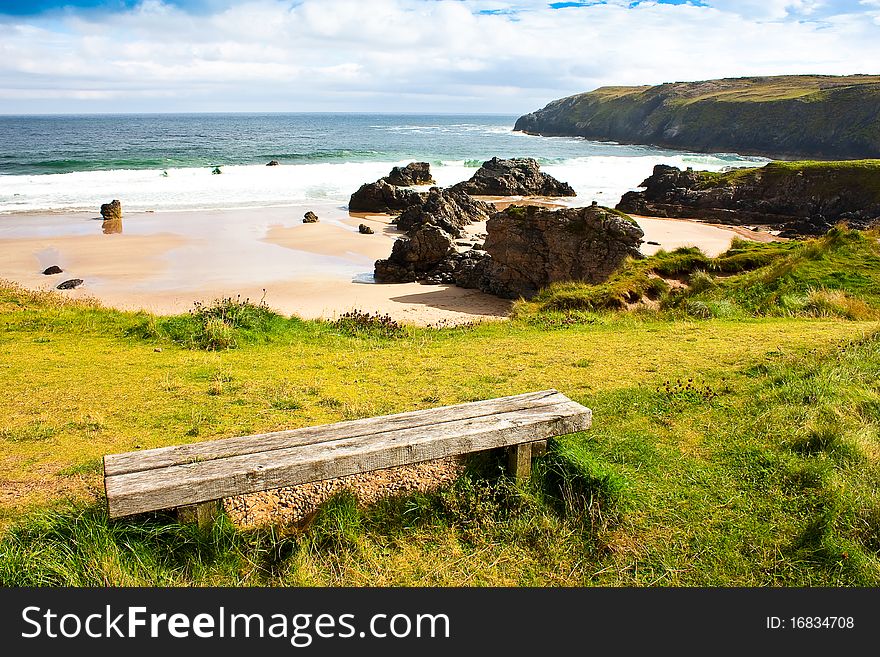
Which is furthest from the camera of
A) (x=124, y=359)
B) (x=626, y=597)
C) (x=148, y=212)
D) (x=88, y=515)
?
(x=148, y=212)

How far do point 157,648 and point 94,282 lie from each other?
2081cm

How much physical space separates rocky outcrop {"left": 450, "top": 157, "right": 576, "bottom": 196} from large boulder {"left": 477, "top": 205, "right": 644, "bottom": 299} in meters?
28.4

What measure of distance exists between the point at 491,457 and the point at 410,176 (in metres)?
49.2

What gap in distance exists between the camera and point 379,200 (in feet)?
131

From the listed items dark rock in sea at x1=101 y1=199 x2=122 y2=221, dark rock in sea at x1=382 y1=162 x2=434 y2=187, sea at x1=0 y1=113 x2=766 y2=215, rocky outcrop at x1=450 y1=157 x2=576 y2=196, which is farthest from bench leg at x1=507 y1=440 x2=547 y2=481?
dark rock in sea at x1=382 y1=162 x2=434 y2=187

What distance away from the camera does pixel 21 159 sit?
63.2 metres

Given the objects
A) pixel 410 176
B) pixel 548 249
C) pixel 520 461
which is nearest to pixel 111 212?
pixel 410 176

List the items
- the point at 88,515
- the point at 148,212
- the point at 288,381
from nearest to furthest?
the point at 88,515
the point at 288,381
the point at 148,212

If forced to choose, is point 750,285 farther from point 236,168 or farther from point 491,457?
point 236,168

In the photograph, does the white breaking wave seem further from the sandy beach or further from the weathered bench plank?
the weathered bench plank

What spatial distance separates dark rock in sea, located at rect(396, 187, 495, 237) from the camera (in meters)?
31.0

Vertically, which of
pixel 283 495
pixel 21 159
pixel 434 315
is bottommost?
pixel 434 315

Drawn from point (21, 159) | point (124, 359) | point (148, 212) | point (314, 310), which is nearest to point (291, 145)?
point (21, 159)

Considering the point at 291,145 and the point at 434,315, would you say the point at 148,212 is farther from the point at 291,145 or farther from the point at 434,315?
the point at 291,145
